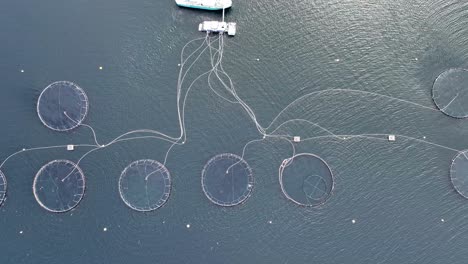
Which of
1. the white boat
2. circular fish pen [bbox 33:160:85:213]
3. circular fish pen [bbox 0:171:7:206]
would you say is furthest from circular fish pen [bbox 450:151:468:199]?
circular fish pen [bbox 0:171:7:206]

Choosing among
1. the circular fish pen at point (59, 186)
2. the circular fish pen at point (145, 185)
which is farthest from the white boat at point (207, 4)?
the circular fish pen at point (59, 186)

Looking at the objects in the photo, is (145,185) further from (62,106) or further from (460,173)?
(460,173)

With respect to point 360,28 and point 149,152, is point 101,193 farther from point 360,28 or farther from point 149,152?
point 360,28

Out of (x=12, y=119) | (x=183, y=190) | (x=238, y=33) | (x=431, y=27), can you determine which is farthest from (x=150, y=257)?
(x=431, y=27)

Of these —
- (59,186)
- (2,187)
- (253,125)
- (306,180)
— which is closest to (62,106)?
(59,186)

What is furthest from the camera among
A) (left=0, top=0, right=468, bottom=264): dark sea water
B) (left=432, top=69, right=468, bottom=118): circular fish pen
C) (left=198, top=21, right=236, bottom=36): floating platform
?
(left=198, top=21, right=236, bottom=36): floating platform

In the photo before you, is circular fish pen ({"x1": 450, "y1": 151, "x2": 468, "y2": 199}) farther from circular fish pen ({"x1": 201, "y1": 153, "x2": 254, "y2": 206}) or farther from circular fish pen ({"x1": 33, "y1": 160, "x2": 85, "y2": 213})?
circular fish pen ({"x1": 33, "y1": 160, "x2": 85, "y2": 213})

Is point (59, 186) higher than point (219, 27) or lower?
lower
